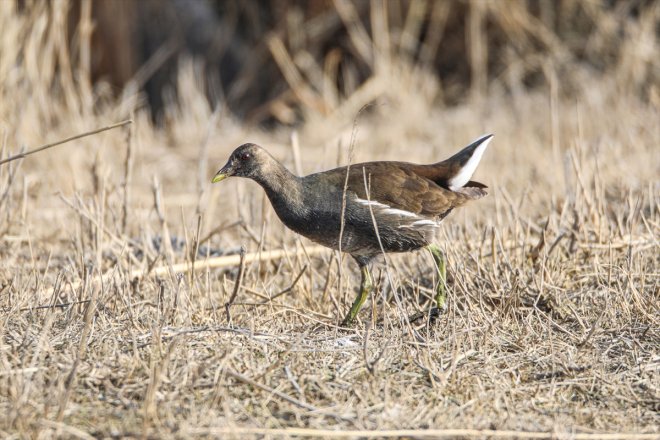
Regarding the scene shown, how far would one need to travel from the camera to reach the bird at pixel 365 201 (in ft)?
11.9

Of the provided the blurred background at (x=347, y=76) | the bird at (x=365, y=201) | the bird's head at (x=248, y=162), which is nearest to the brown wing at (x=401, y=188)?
the bird at (x=365, y=201)

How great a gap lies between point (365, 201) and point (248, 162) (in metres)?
0.52

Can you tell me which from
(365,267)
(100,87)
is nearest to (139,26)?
(100,87)

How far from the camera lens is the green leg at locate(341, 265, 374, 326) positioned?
12.0ft

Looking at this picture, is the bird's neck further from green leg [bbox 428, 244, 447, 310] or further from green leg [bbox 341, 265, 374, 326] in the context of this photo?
green leg [bbox 428, 244, 447, 310]

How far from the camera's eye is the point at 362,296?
3.73 meters

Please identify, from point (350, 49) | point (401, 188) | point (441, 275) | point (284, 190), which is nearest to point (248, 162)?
point (284, 190)

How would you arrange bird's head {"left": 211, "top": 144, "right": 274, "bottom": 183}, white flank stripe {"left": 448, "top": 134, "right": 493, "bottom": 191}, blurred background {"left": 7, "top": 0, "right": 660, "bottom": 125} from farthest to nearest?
blurred background {"left": 7, "top": 0, "right": 660, "bottom": 125} → white flank stripe {"left": 448, "top": 134, "right": 493, "bottom": 191} → bird's head {"left": 211, "top": 144, "right": 274, "bottom": 183}

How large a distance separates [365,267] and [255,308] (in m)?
0.50

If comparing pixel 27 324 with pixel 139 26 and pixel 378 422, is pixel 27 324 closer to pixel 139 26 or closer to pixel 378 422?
pixel 378 422

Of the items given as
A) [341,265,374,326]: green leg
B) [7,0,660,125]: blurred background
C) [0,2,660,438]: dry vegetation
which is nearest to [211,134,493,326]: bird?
[341,265,374,326]: green leg

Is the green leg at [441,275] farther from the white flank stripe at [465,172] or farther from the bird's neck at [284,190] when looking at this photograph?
the bird's neck at [284,190]

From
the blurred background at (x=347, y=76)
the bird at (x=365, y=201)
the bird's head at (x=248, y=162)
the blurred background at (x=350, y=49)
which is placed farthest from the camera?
the blurred background at (x=350, y=49)

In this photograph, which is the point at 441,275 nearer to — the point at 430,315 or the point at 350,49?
the point at 430,315
